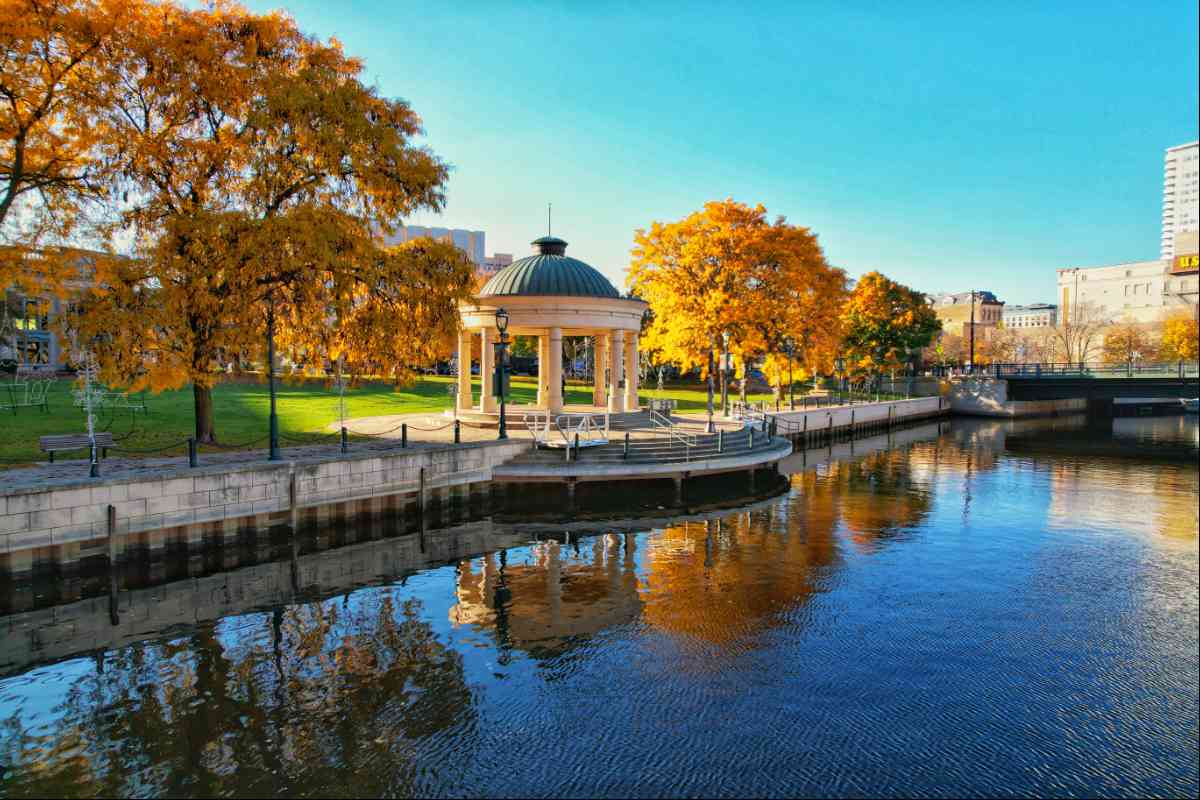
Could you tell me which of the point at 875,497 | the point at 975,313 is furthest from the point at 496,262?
the point at 875,497

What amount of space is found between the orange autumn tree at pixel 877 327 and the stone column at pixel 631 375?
35.1m

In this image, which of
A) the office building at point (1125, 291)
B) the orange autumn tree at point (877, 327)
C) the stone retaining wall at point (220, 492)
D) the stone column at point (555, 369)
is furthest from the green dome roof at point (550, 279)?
the office building at point (1125, 291)

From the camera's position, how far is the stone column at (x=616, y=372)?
117 feet

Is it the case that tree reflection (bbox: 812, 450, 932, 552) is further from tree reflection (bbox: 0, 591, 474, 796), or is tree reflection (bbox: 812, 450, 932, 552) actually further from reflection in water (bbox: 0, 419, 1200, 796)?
tree reflection (bbox: 0, 591, 474, 796)

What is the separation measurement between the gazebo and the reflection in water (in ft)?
48.5

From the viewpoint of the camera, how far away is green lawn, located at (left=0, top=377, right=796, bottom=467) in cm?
2469

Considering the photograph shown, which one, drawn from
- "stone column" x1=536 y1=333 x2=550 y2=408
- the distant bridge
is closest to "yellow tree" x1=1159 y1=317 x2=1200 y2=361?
the distant bridge

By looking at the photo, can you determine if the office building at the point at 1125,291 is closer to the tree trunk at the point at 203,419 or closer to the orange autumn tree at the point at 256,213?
the orange autumn tree at the point at 256,213

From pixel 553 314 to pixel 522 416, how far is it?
530 cm

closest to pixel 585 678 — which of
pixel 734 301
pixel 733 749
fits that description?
pixel 733 749

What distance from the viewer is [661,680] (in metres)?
11.8

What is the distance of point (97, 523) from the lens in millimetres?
16844

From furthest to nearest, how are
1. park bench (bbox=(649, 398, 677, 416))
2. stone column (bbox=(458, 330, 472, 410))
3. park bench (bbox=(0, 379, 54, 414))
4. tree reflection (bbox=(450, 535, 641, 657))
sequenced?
park bench (bbox=(649, 398, 677, 416)) → stone column (bbox=(458, 330, 472, 410)) → park bench (bbox=(0, 379, 54, 414)) → tree reflection (bbox=(450, 535, 641, 657))

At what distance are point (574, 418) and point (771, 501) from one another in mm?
10047
